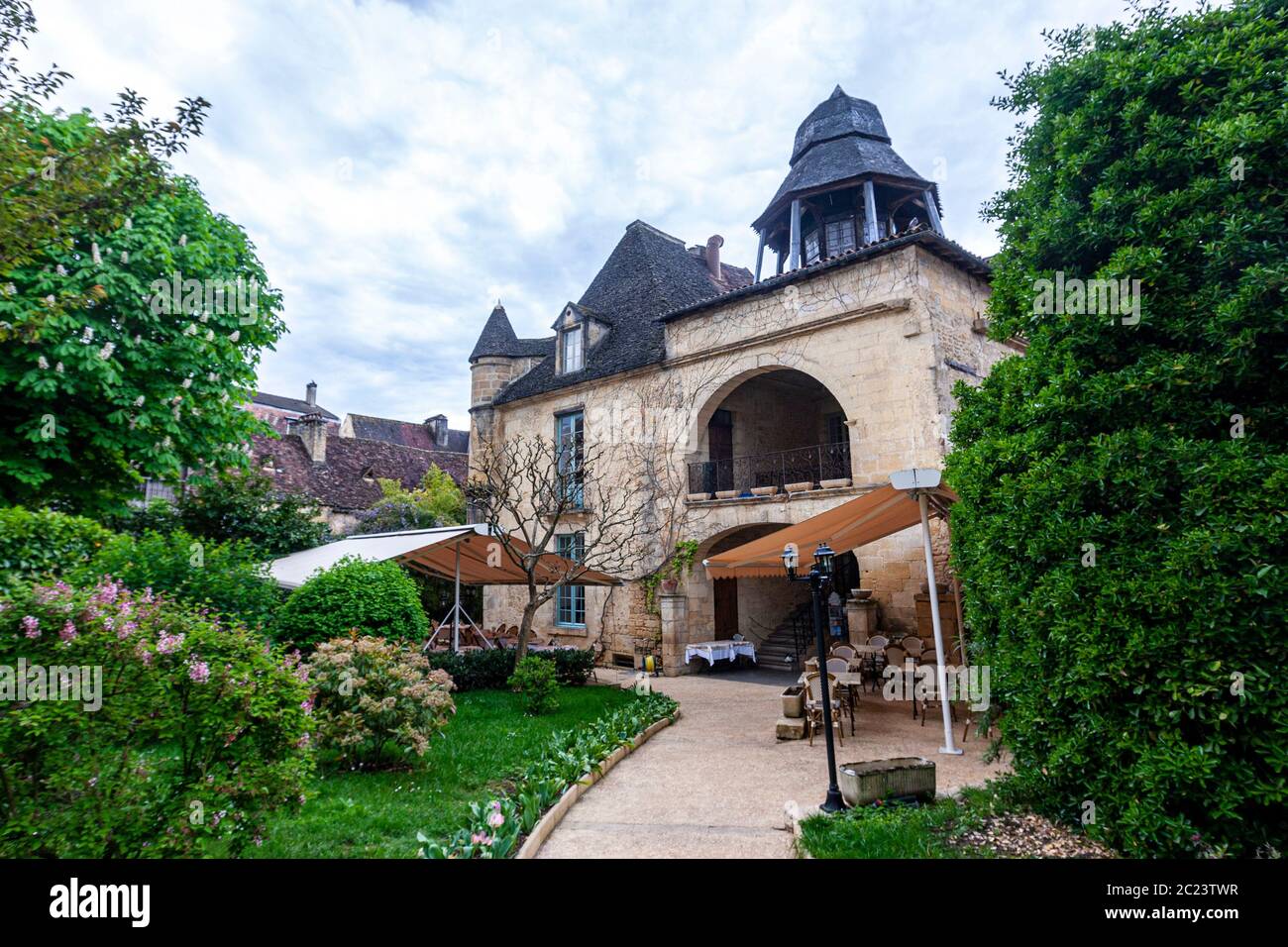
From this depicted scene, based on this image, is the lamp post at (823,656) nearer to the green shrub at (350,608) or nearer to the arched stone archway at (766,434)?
the green shrub at (350,608)

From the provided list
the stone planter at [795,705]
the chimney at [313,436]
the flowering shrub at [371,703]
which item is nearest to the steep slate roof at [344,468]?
the chimney at [313,436]

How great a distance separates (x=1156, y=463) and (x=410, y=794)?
5733 mm

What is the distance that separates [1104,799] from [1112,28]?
5.02 meters

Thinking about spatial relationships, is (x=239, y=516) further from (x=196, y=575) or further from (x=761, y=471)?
(x=761, y=471)

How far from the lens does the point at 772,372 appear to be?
1556cm

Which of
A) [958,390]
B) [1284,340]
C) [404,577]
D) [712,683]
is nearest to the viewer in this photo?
[1284,340]

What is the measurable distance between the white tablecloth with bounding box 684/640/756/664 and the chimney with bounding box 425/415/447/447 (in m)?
33.6

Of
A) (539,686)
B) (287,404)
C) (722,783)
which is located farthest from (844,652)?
(287,404)

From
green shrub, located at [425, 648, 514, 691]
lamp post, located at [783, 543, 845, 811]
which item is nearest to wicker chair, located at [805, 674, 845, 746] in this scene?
lamp post, located at [783, 543, 845, 811]

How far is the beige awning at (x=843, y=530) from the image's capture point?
8.08 m

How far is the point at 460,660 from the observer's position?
10719 millimetres

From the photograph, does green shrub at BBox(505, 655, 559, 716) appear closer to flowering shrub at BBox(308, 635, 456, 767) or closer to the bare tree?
flowering shrub at BBox(308, 635, 456, 767)
